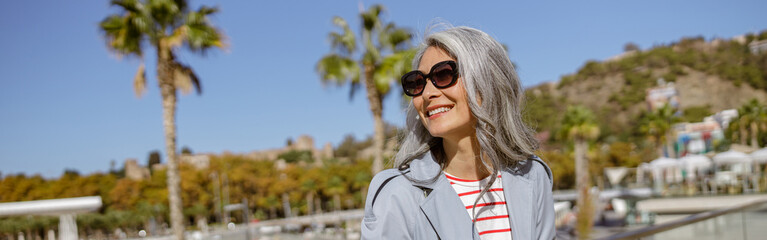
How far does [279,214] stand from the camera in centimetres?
7231

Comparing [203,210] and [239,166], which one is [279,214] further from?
[203,210]

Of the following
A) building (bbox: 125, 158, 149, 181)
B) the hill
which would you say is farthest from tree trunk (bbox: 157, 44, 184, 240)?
building (bbox: 125, 158, 149, 181)

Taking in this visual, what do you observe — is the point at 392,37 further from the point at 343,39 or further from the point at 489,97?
the point at 489,97

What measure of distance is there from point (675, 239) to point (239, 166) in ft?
201

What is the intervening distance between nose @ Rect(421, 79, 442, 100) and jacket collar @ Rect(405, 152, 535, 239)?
5.7 inches

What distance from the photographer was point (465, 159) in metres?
1.60

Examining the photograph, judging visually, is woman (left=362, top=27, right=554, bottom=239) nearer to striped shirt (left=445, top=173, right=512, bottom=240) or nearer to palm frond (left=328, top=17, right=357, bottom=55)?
striped shirt (left=445, top=173, right=512, bottom=240)

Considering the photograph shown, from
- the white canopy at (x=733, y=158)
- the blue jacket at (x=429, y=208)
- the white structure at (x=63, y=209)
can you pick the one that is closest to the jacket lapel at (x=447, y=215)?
the blue jacket at (x=429, y=208)

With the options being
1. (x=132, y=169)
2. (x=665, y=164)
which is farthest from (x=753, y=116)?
(x=132, y=169)

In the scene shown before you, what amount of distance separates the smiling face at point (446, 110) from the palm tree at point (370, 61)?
12739 mm

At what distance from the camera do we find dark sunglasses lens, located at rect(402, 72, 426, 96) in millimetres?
1641

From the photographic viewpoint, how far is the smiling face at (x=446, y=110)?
1532 mm

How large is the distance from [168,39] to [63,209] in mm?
10180

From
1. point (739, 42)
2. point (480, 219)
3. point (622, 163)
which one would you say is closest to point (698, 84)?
point (739, 42)
